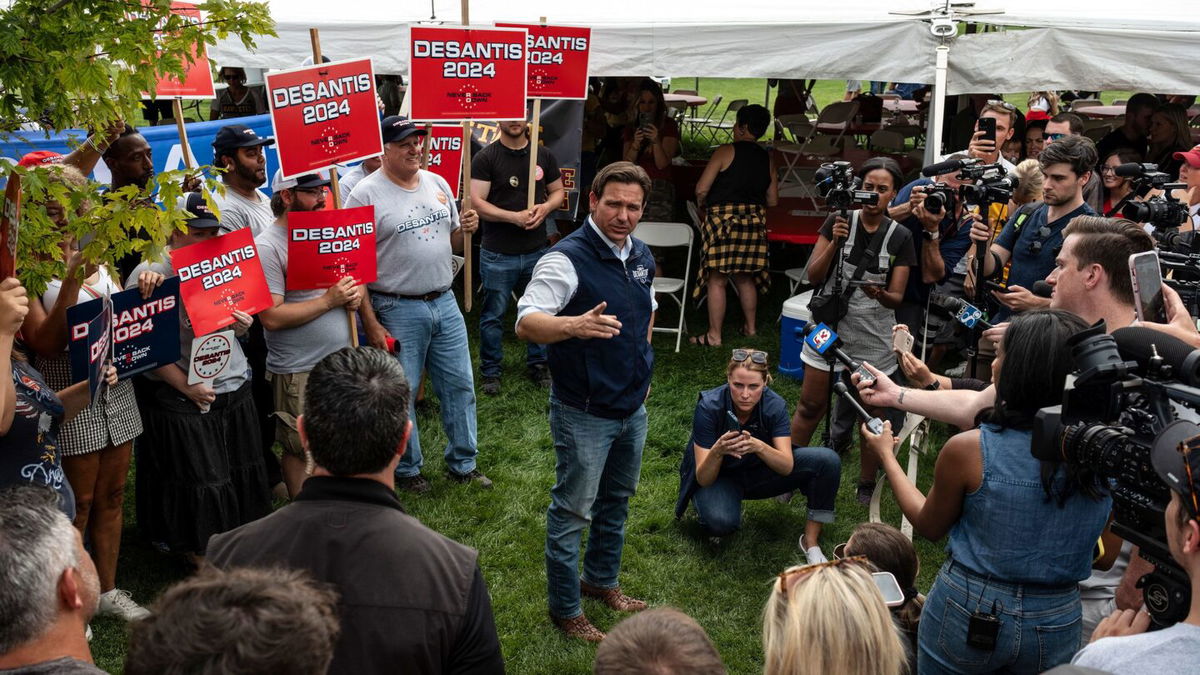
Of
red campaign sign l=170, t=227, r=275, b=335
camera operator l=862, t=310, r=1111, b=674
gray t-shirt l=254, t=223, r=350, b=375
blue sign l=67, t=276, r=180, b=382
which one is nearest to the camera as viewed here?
camera operator l=862, t=310, r=1111, b=674

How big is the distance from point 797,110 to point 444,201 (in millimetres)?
9644

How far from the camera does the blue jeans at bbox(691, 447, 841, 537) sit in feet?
17.4

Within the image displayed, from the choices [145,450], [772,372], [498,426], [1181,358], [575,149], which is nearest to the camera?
[1181,358]

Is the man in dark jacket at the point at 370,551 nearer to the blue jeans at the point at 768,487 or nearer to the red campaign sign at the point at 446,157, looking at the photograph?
the blue jeans at the point at 768,487

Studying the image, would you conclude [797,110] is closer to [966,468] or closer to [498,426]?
[498,426]

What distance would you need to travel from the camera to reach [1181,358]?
251cm

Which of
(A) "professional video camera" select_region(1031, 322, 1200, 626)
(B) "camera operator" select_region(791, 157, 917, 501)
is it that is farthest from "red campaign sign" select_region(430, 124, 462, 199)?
(A) "professional video camera" select_region(1031, 322, 1200, 626)

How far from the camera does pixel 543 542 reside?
5.37 m

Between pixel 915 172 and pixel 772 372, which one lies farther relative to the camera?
pixel 915 172

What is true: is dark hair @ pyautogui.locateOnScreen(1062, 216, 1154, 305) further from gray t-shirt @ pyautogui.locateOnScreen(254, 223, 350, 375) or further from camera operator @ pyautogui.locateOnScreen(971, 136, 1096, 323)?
gray t-shirt @ pyautogui.locateOnScreen(254, 223, 350, 375)

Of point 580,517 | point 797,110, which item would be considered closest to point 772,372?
point 580,517

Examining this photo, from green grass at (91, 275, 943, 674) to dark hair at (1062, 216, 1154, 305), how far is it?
1.82 m

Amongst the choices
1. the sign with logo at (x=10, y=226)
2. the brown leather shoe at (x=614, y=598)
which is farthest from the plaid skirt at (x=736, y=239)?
the sign with logo at (x=10, y=226)

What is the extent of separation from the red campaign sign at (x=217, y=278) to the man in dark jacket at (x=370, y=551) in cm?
222
